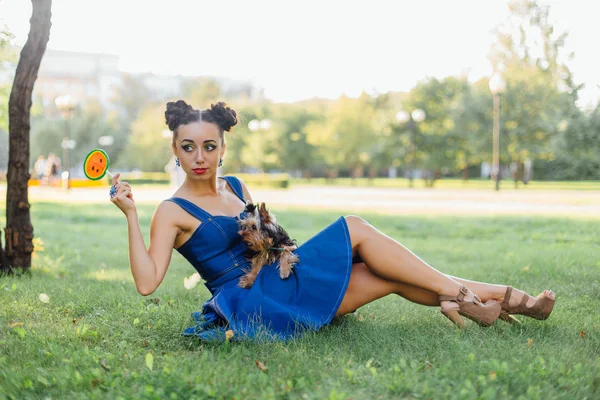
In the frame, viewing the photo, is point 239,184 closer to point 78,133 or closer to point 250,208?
point 250,208

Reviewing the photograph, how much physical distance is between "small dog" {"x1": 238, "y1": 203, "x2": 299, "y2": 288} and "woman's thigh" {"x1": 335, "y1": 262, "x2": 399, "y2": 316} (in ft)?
1.15

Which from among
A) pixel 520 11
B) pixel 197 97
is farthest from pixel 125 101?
pixel 520 11

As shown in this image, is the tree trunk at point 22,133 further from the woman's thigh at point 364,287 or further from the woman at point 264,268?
the woman's thigh at point 364,287

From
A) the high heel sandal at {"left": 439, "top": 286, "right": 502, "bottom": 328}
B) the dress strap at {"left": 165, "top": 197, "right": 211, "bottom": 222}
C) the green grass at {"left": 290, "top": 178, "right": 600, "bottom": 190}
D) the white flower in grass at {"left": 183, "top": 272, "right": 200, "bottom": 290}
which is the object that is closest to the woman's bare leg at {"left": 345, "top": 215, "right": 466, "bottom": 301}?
the high heel sandal at {"left": 439, "top": 286, "right": 502, "bottom": 328}

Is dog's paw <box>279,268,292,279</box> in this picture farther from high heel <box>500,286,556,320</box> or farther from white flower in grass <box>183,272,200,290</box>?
white flower in grass <box>183,272,200,290</box>

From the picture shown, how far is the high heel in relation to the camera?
3.54 meters

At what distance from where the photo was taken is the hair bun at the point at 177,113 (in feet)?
11.7

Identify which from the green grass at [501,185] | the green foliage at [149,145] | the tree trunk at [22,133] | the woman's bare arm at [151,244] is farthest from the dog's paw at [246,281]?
the green foliage at [149,145]

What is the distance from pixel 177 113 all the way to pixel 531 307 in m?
2.29

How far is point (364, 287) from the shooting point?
3520 mm

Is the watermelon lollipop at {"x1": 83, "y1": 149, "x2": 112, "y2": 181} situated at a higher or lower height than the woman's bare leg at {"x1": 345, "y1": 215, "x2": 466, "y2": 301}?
higher

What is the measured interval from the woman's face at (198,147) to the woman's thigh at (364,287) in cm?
103

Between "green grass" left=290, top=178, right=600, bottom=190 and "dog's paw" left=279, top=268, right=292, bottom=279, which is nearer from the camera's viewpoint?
"dog's paw" left=279, top=268, right=292, bottom=279

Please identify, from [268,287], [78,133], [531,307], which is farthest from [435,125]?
[268,287]
